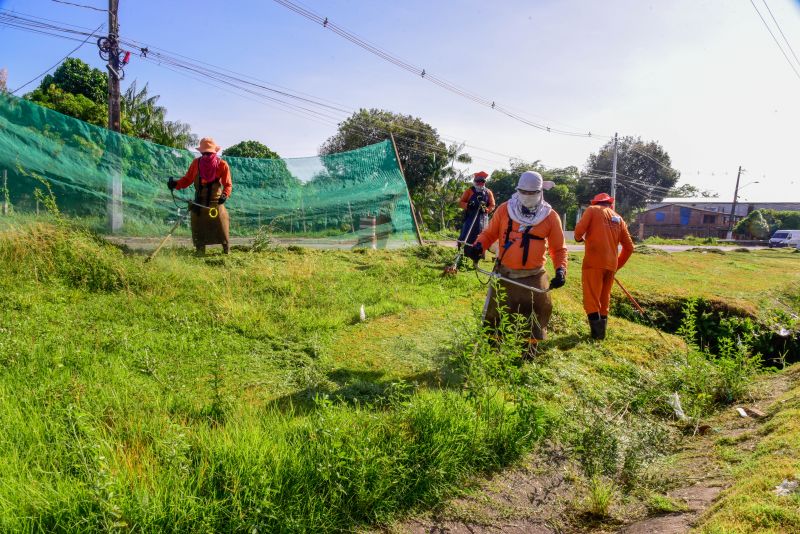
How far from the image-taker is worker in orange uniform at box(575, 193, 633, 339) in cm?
626

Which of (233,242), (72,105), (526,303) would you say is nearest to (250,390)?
(526,303)

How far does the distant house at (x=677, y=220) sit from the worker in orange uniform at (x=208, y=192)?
55.6m

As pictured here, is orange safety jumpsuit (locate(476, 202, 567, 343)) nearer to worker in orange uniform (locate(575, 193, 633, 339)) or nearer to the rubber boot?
worker in orange uniform (locate(575, 193, 633, 339))

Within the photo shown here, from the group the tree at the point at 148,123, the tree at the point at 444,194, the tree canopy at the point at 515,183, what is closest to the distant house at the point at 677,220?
the tree canopy at the point at 515,183

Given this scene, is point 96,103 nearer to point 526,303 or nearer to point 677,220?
point 526,303

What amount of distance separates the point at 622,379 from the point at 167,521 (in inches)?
179

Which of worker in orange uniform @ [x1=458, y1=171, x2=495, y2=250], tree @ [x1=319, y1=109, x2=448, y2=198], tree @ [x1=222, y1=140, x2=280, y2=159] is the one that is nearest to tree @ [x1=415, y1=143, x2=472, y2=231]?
tree @ [x1=319, y1=109, x2=448, y2=198]

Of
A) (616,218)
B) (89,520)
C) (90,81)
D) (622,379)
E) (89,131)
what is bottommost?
(622,379)

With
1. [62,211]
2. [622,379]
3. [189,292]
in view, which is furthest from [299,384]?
[62,211]

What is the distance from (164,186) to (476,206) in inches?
201

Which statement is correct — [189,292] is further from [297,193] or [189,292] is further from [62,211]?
[297,193]

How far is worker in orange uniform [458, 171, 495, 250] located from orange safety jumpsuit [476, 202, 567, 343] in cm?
370

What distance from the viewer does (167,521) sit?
2348 millimetres

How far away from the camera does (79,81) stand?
2736cm
